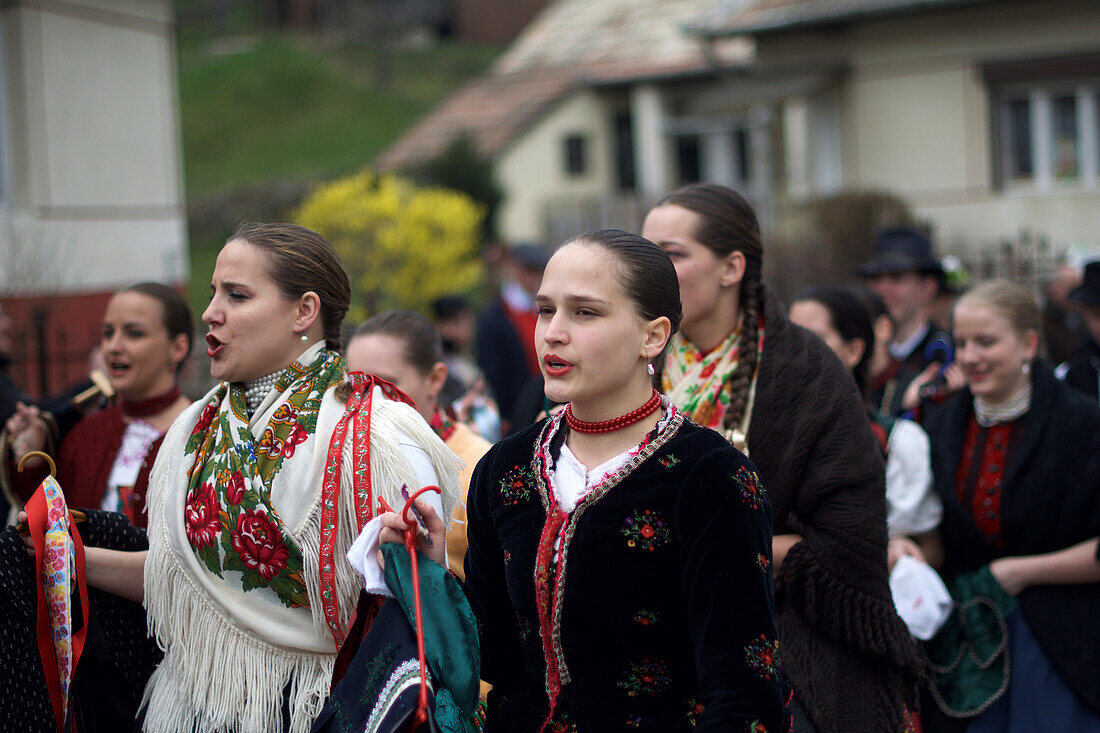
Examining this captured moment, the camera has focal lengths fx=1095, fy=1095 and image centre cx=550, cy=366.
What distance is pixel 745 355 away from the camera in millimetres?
3131

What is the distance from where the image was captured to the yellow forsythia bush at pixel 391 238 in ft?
44.5

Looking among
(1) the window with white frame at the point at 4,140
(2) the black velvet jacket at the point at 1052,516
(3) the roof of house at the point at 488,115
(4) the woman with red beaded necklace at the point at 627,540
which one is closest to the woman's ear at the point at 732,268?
(4) the woman with red beaded necklace at the point at 627,540

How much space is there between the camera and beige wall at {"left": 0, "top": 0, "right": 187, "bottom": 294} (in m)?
9.30

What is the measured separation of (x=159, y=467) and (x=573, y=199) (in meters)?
19.0

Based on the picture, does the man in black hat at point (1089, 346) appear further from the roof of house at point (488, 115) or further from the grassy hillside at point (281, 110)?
the grassy hillside at point (281, 110)

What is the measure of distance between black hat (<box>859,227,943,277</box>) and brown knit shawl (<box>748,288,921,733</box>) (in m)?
3.15

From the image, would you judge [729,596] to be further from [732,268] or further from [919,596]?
[919,596]

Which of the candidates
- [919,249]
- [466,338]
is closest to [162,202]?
[466,338]

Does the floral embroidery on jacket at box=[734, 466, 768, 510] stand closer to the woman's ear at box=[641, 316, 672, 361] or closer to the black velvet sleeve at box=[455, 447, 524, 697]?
the woman's ear at box=[641, 316, 672, 361]

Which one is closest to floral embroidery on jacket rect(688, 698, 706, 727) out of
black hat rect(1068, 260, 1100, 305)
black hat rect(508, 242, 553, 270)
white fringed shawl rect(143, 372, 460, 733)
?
white fringed shawl rect(143, 372, 460, 733)

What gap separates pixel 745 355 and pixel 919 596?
4.14 ft

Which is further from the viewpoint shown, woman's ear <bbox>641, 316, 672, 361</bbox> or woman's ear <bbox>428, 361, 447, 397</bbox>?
woman's ear <bbox>428, 361, 447, 397</bbox>

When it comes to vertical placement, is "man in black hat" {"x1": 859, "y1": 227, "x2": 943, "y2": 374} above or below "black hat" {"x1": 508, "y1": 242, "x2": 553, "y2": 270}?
below

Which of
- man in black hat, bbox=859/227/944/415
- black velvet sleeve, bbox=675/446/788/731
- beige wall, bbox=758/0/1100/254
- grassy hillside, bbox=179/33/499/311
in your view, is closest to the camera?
black velvet sleeve, bbox=675/446/788/731
